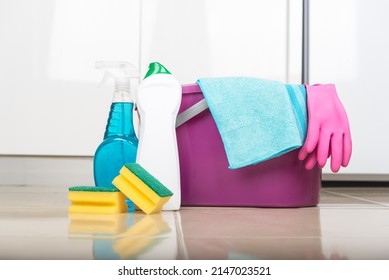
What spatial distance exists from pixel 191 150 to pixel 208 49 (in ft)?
2.24

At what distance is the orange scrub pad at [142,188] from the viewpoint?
0.75 m

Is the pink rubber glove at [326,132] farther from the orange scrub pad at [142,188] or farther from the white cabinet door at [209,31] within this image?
the white cabinet door at [209,31]

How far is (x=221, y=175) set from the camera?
0.88 meters

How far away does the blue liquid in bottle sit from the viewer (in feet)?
2.93

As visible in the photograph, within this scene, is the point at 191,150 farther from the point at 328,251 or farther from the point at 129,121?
the point at 328,251

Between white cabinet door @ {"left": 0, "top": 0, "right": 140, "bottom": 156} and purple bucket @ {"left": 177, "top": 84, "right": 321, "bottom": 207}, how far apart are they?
2.22 feet

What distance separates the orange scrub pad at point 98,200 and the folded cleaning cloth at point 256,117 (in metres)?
0.20

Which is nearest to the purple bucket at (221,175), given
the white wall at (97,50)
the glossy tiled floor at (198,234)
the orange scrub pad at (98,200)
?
the glossy tiled floor at (198,234)

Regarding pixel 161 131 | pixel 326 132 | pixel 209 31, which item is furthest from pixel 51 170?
pixel 326 132

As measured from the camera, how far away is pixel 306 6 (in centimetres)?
153

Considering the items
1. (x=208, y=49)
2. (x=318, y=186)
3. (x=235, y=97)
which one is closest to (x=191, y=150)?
(x=235, y=97)

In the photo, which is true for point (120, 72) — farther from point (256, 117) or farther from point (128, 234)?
point (128, 234)

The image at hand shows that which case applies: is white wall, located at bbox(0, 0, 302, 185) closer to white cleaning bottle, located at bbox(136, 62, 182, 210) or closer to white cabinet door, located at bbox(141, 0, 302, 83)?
white cabinet door, located at bbox(141, 0, 302, 83)

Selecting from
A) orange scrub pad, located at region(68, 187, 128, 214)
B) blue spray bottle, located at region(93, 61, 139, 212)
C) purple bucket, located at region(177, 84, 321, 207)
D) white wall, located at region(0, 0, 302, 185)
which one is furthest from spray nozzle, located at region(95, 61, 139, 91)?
white wall, located at region(0, 0, 302, 185)
